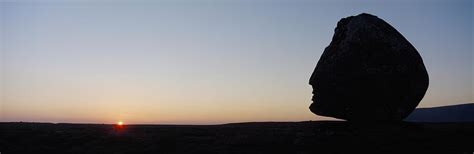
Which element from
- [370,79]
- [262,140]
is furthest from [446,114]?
[262,140]

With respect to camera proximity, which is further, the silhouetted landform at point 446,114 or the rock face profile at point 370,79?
the silhouetted landform at point 446,114

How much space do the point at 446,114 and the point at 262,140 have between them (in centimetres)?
8377

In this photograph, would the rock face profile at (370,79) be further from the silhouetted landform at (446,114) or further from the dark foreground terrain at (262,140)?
the silhouetted landform at (446,114)

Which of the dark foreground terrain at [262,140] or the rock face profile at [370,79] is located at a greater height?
the rock face profile at [370,79]

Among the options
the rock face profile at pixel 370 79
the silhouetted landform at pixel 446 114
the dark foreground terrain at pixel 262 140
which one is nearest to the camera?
the dark foreground terrain at pixel 262 140

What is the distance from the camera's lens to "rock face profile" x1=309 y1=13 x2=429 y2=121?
2733cm

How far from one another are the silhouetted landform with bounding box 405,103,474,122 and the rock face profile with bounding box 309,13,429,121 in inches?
2628

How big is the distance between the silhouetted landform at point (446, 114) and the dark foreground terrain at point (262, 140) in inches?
2717

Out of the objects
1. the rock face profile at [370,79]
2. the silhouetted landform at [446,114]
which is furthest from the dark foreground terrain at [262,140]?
the silhouetted landform at [446,114]

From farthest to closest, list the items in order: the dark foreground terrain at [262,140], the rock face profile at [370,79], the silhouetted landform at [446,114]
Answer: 1. the silhouetted landform at [446,114]
2. the rock face profile at [370,79]
3. the dark foreground terrain at [262,140]

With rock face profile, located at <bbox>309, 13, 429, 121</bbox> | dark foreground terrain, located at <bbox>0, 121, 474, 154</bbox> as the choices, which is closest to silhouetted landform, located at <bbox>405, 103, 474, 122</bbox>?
rock face profile, located at <bbox>309, 13, 429, 121</bbox>

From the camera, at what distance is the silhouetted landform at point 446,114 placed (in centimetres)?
9275

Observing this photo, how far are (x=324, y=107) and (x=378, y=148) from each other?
5740 mm

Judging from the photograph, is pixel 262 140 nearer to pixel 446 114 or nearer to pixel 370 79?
pixel 370 79
